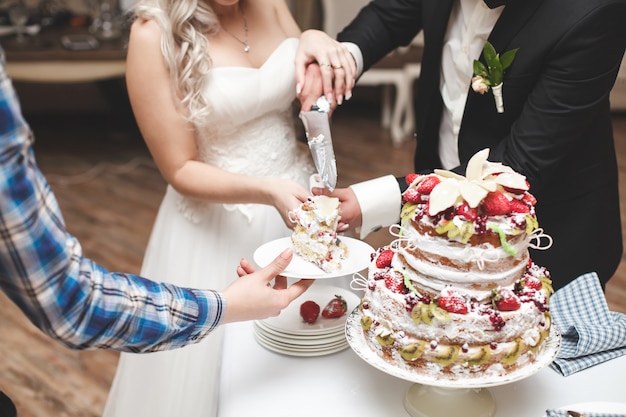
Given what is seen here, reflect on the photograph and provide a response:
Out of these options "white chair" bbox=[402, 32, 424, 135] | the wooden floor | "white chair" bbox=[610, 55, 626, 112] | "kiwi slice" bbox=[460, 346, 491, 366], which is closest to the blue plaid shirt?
"kiwi slice" bbox=[460, 346, 491, 366]

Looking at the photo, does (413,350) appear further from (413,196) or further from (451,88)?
(451,88)

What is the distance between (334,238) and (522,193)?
0.48 m

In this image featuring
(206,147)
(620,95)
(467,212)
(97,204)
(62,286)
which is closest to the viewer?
A: (62,286)

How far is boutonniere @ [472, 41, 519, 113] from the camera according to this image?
71.9 inches

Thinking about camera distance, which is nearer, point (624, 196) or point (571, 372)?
point (571, 372)

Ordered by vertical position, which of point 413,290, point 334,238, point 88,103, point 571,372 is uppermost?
point 413,290

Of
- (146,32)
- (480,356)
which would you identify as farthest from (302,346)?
(146,32)

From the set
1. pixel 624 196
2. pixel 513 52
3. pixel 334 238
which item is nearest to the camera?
pixel 334 238

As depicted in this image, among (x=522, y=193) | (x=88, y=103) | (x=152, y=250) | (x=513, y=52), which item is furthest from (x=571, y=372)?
(x=88, y=103)

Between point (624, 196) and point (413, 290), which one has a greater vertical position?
point (413, 290)

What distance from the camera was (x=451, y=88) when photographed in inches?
86.1

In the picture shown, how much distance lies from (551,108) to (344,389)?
90 cm

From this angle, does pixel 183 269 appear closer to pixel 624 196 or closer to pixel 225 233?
pixel 225 233

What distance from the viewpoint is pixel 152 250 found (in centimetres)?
236
